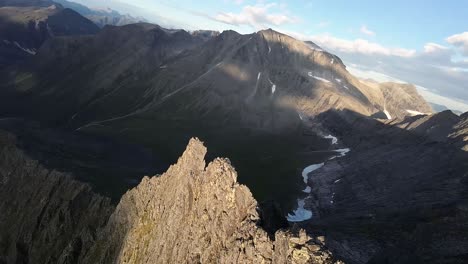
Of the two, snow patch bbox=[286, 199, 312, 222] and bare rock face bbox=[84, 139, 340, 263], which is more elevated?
bare rock face bbox=[84, 139, 340, 263]

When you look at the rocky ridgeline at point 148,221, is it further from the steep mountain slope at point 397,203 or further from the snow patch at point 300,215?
the snow patch at point 300,215

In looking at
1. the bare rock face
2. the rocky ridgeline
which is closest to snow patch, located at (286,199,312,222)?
the rocky ridgeline

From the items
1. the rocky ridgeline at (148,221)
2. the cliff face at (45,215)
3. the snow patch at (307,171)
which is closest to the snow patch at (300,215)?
the snow patch at (307,171)

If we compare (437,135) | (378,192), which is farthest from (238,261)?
(437,135)

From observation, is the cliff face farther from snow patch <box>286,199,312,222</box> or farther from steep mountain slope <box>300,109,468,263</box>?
snow patch <box>286,199,312,222</box>

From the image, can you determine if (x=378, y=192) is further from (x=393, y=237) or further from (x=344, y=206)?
(x=393, y=237)

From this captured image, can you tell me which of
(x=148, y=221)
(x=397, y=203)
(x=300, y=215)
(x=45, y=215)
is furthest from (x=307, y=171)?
(x=148, y=221)
